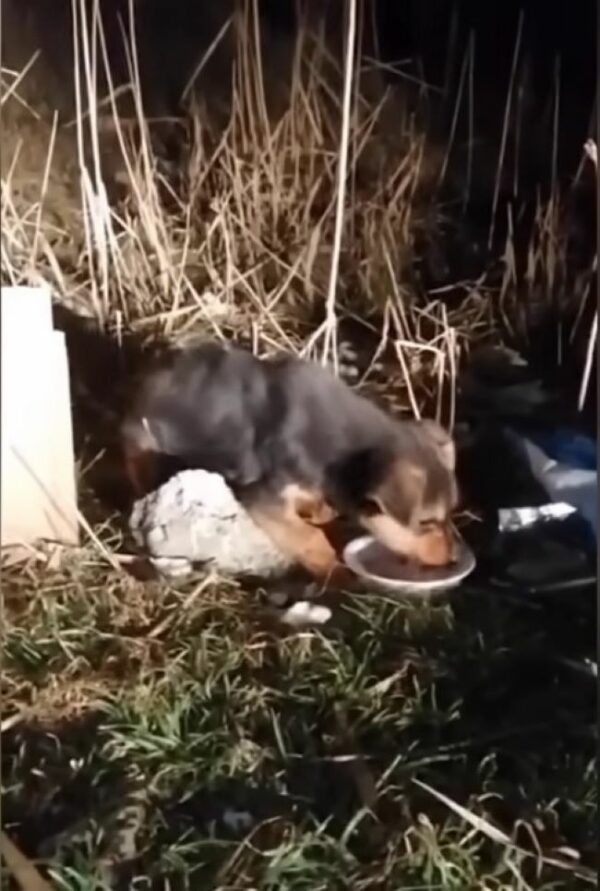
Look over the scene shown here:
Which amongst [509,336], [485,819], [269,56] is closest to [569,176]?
[509,336]

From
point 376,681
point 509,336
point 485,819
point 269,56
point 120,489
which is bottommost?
point 485,819

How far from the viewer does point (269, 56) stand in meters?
1.14

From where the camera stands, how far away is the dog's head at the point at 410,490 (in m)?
1.17

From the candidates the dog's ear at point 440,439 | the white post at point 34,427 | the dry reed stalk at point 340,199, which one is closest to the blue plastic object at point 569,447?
the dog's ear at point 440,439

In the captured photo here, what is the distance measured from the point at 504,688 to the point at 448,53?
0.54m

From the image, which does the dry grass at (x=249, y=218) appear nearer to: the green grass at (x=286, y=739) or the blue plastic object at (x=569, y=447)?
the blue plastic object at (x=569, y=447)

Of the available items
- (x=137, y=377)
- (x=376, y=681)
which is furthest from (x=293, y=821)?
(x=137, y=377)

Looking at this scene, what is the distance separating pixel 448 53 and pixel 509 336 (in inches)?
9.6

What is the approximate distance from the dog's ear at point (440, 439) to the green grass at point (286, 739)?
0.12 meters

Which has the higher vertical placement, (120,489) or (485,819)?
(120,489)

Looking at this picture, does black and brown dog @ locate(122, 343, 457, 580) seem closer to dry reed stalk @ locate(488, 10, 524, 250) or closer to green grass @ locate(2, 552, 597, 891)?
green grass @ locate(2, 552, 597, 891)

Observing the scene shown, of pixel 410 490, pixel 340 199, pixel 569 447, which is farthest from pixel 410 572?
pixel 340 199

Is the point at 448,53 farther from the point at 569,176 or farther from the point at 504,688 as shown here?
the point at 504,688

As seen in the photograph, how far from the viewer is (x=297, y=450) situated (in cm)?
116
